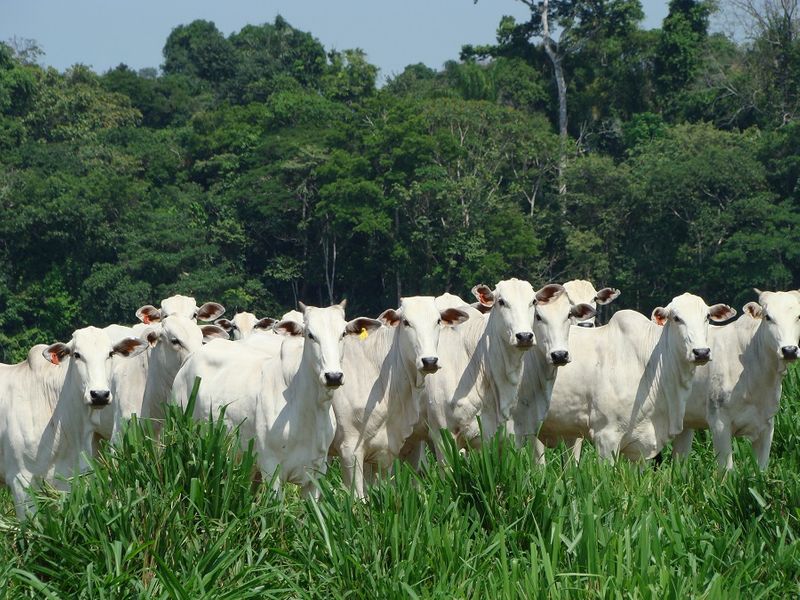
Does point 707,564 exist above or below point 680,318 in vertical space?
below

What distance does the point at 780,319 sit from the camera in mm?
12172

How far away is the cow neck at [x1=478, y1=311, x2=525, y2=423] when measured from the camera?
11266 millimetres

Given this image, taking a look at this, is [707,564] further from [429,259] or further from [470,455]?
[429,259]

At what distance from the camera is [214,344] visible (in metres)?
11.3

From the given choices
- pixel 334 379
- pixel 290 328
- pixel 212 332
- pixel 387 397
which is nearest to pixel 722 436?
pixel 387 397

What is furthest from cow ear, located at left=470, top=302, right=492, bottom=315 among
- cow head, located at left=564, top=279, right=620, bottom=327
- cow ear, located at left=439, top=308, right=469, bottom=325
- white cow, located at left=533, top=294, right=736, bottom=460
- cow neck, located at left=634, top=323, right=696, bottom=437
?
cow ear, located at left=439, top=308, right=469, bottom=325

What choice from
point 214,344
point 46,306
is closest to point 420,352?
point 214,344

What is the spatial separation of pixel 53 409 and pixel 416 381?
8.51 ft

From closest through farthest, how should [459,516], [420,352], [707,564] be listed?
[707,564] → [459,516] → [420,352]

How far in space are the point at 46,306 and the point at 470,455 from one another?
3762 centimetres

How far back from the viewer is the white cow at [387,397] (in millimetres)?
10672

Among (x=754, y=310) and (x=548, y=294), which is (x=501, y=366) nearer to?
(x=548, y=294)

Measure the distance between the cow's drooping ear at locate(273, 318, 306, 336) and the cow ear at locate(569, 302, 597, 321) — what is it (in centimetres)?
238

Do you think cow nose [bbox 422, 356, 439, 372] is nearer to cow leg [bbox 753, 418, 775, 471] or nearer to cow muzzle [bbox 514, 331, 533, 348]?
Answer: cow muzzle [bbox 514, 331, 533, 348]
